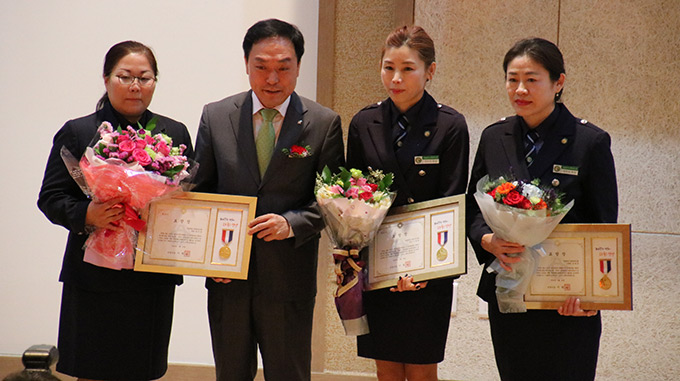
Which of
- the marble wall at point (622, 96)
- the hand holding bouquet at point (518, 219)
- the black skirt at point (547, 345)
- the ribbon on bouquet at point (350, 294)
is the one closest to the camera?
the hand holding bouquet at point (518, 219)

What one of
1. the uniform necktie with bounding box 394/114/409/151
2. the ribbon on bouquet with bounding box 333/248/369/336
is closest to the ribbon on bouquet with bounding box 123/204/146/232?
the ribbon on bouquet with bounding box 333/248/369/336

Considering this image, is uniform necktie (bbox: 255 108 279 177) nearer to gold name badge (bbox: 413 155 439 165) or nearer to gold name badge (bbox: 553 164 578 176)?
gold name badge (bbox: 413 155 439 165)

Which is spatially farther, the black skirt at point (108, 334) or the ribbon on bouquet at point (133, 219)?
the black skirt at point (108, 334)

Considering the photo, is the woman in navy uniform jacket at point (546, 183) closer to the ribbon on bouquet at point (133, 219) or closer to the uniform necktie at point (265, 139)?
the uniform necktie at point (265, 139)

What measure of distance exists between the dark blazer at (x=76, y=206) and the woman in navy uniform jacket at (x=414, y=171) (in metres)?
0.97

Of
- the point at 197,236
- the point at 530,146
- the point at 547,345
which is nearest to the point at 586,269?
the point at 547,345

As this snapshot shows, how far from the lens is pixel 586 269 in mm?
2594

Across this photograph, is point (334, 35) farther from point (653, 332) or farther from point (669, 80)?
point (653, 332)

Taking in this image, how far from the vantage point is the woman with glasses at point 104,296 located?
9.50 feet

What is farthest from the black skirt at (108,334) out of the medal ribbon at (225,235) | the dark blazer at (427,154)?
the dark blazer at (427,154)

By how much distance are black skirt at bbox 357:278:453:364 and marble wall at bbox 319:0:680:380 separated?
48.4 inches

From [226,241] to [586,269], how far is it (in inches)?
54.1

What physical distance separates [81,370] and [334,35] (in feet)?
7.86

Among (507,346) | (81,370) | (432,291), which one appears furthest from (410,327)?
(81,370)
